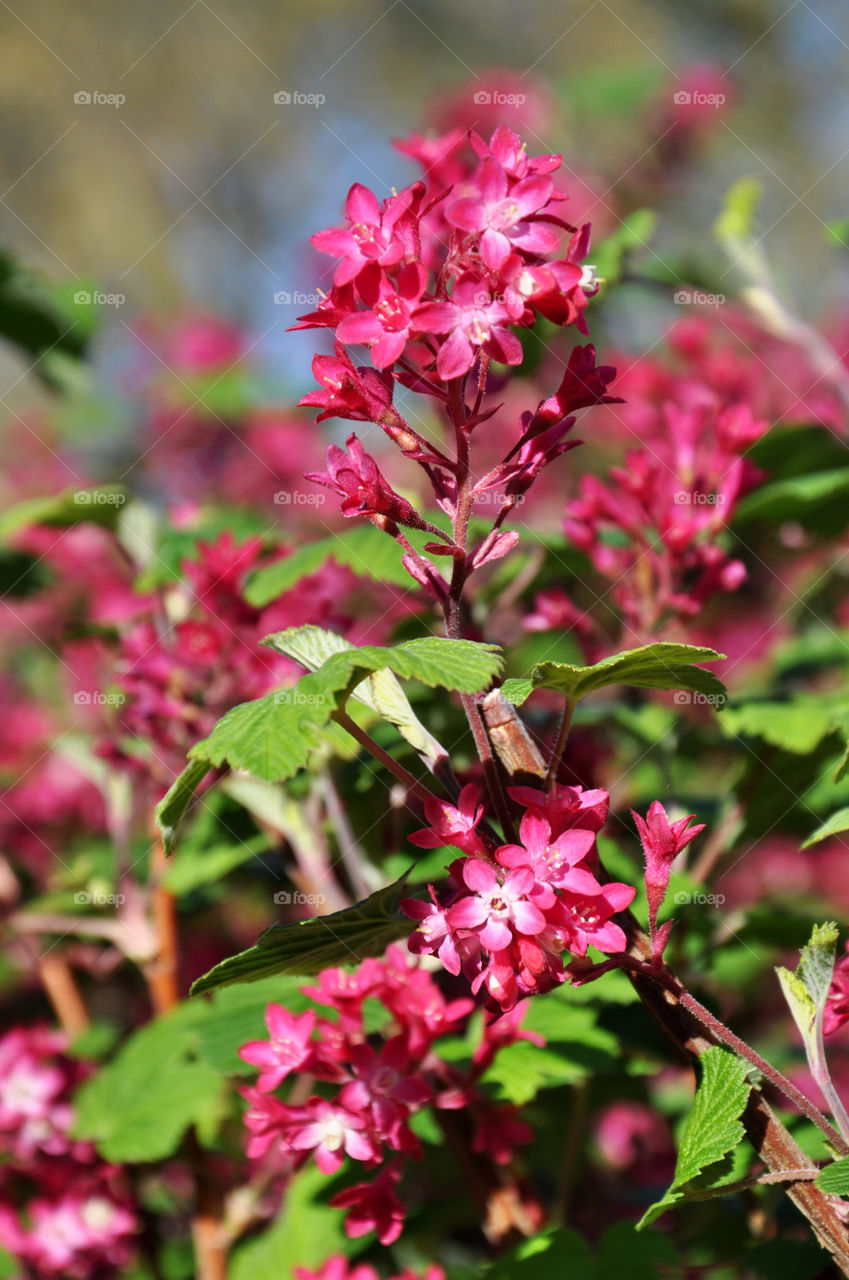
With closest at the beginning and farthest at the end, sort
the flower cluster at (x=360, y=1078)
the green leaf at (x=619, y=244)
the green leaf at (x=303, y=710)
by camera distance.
A: the green leaf at (x=303, y=710), the flower cluster at (x=360, y=1078), the green leaf at (x=619, y=244)

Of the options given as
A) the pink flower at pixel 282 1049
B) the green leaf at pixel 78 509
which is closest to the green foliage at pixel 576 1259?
the pink flower at pixel 282 1049

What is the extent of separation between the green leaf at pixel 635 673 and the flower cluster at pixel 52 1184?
5.03ft

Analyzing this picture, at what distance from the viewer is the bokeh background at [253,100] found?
9359mm

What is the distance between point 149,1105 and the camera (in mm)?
1812

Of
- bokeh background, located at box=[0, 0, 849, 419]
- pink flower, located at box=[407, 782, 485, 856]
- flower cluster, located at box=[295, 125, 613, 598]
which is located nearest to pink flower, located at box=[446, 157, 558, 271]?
flower cluster, located at box=[295, 125, 613, 598]

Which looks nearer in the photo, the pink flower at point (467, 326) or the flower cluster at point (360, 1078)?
the pink flower at point (467, 326)

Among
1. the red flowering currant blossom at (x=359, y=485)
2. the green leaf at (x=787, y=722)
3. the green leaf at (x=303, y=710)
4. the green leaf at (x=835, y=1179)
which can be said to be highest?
the red flowering currant blossom at (x=359, y=485)

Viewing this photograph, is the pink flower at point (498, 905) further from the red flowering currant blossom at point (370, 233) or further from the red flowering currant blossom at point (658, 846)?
the red flowering currant blossom at point (370, 233)

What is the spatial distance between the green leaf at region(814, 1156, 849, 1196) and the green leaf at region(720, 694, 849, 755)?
2.16 feet

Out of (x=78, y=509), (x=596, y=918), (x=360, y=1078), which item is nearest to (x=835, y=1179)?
(x=596, y=918)

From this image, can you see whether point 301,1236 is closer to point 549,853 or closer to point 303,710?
point 549,853

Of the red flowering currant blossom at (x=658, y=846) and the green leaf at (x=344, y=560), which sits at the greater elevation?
the green leaf at (x=344, y=560)

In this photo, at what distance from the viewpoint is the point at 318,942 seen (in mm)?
1020

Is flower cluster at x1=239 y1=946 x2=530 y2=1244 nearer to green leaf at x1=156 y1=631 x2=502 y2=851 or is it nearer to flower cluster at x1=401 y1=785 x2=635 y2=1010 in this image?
flower cluster at x1=401 y1=785 x2=635 y2=1010
